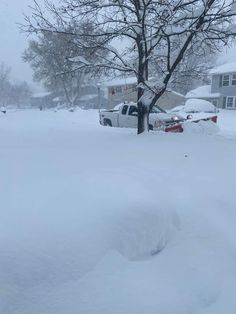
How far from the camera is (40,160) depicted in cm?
608

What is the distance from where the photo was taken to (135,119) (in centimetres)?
1848

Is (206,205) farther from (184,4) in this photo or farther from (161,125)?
(161,125)

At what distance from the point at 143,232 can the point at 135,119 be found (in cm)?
1474

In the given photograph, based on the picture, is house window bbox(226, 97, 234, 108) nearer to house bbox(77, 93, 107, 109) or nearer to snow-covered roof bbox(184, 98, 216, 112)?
snow-covered roof bbox(184, 98, 216, 112)

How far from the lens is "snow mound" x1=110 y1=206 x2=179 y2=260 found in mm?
3832

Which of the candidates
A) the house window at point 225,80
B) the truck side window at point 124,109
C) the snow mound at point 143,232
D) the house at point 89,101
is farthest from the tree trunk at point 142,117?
the house at point 89,101

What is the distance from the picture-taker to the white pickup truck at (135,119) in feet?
51.5

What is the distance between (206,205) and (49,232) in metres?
2.45

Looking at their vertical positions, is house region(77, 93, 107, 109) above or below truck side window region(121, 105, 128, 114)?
below

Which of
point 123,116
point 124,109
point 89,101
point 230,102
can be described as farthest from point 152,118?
point 89,101

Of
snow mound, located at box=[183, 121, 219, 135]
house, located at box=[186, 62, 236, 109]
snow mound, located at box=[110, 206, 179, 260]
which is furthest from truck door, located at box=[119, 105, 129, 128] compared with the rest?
house, located at box=[186, 62, 236, 109]

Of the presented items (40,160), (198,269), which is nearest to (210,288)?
(198,269)

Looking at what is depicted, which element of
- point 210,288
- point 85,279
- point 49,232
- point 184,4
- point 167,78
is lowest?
point 210,288

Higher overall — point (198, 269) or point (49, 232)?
point (49, 232)
